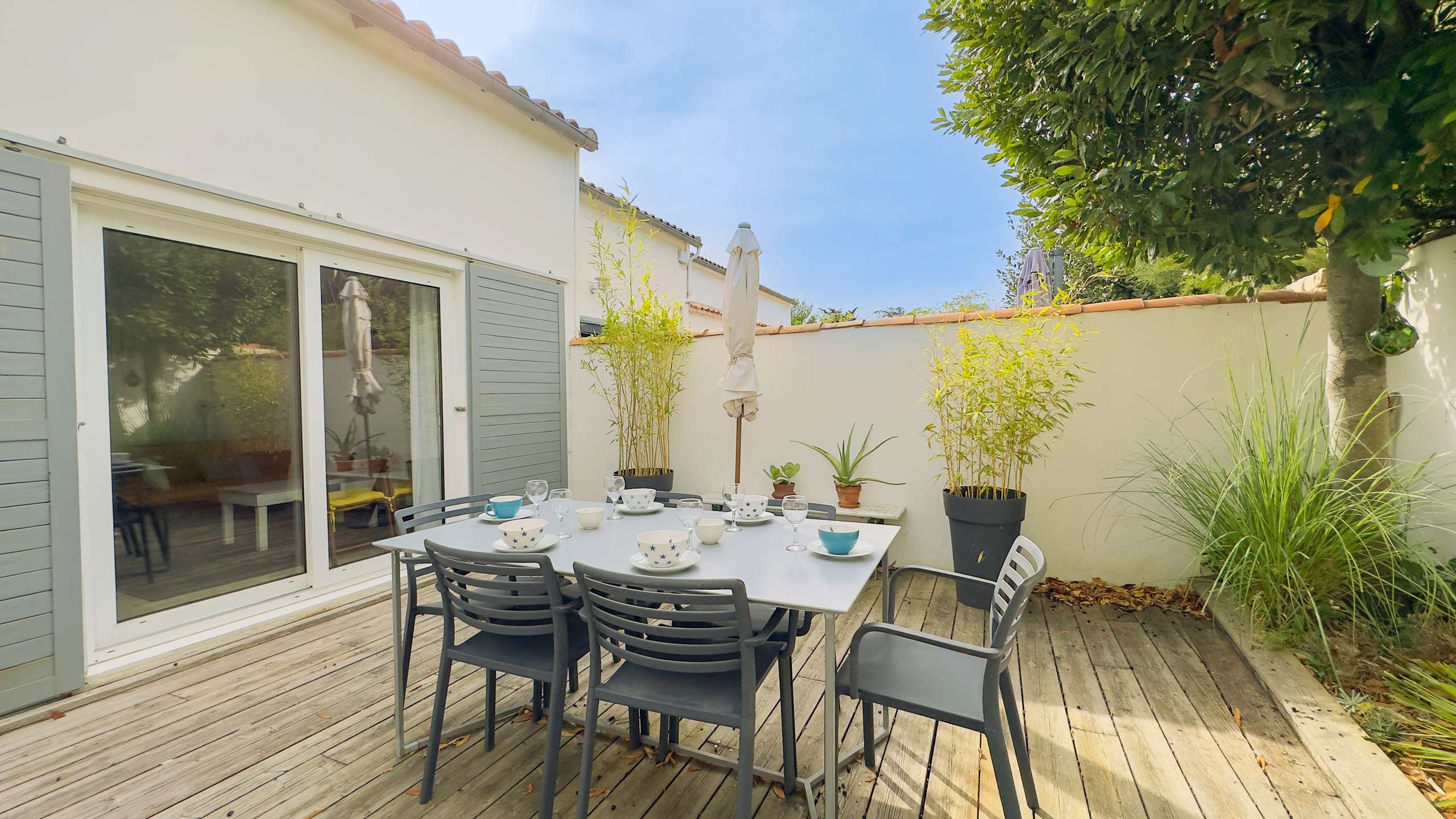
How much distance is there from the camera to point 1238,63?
1.85m

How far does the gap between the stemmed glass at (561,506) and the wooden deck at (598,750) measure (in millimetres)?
772

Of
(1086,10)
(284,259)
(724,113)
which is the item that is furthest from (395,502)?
(724,113)

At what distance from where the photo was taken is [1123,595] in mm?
A: 3393

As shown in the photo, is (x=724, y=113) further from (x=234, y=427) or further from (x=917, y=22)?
(x=234, y=427)

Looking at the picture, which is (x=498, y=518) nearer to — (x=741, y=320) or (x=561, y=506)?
(x=561, y=506)

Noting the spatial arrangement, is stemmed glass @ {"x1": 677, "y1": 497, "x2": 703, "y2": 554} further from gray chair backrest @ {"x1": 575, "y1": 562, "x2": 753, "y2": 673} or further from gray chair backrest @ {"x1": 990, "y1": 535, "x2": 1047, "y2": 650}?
gray chair backrest @ {"x1": 990, "y1": 535, "x2": 1047, "y2": 650}

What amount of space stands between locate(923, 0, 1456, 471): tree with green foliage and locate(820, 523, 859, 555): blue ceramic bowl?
5.57 feet

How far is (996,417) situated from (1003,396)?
0.25 meters

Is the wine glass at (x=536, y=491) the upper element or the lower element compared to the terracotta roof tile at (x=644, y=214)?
lower

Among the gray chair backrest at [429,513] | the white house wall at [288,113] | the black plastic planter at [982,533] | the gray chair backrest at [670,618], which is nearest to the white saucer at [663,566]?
the gray chair backrest at [670,618]

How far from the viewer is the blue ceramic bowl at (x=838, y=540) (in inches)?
71.9

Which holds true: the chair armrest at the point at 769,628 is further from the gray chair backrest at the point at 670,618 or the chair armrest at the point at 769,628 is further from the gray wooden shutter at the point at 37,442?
the gray wooden shutter at the point at 37,442

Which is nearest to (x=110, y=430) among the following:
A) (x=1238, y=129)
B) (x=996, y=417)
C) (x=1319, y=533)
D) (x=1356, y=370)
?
(x=996, y=417)

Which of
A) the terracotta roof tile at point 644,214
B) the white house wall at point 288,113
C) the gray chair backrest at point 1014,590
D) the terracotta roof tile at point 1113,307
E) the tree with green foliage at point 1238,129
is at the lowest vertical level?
the gray chair backrest at point 1014,590
